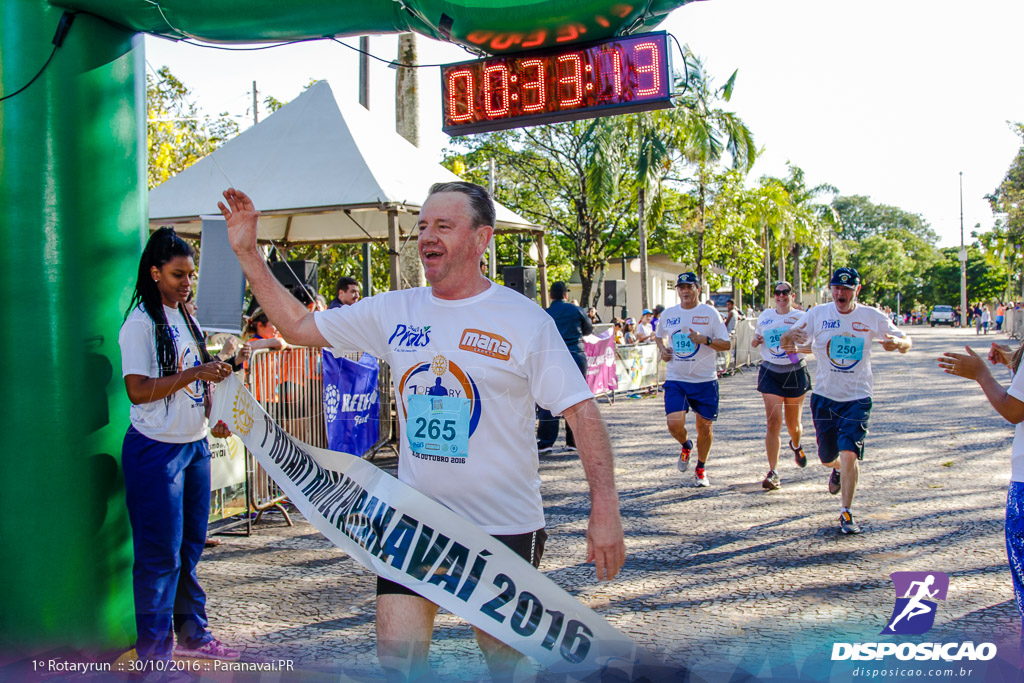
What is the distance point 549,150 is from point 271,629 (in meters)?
28.9

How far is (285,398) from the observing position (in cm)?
693

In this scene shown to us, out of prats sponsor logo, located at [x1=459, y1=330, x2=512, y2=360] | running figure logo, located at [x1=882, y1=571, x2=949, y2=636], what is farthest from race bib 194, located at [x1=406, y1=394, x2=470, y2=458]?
running figure logo, located at [x1=882, y1=571, x2=949, y2=636]

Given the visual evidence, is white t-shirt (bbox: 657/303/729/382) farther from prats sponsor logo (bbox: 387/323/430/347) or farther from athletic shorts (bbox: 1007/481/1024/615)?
prats sponsor logo (bbox: 387/323/430/347)

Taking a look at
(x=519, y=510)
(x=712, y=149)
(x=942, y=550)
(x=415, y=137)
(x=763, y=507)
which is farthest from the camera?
(x=712, y=149)

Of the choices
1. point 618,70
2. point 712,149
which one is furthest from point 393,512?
point 712,149

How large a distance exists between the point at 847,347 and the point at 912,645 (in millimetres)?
3915

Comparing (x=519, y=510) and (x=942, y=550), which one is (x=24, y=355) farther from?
(x=942, y=550)

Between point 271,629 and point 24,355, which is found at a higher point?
point 24,355

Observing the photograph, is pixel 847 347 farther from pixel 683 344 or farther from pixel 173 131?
pixel 173 131

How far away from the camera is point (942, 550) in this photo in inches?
218

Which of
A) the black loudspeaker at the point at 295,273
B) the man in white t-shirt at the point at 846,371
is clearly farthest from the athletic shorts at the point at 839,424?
the black loudspeaker at the point at 295,273

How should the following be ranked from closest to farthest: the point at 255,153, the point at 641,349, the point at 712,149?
the point at 255,153, the point at 641,349, the point at 712,149

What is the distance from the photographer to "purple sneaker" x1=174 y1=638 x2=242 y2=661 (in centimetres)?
380

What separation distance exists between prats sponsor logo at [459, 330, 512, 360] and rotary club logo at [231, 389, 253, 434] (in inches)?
52.4
